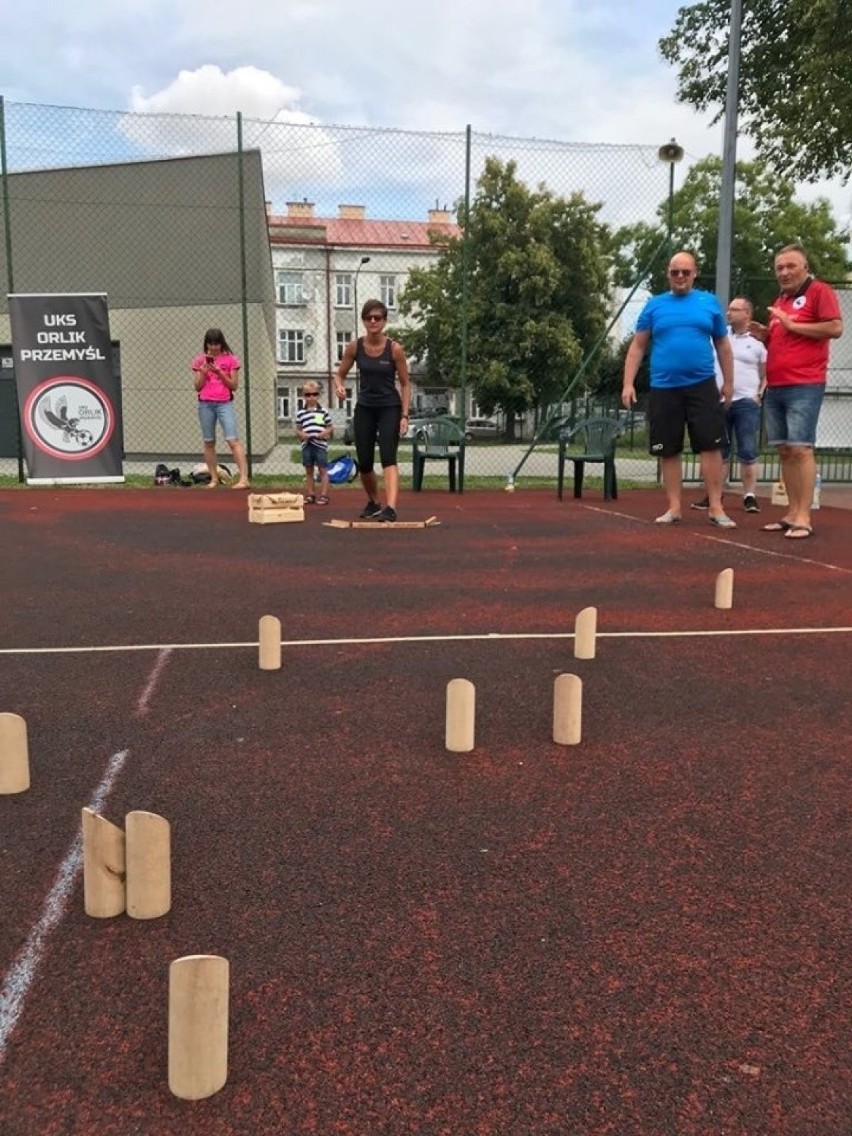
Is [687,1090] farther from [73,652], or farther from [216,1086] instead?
[73,652]

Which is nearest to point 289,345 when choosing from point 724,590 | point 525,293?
point 525,293

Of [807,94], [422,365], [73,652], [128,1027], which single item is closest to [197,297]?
[807,94]

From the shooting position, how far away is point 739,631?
4.75 metres

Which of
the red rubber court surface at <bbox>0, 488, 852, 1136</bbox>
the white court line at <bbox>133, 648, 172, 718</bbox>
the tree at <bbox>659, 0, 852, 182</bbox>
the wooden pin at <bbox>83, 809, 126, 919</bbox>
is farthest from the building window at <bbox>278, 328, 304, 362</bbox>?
the wooden pin at <bbox>83, 809, 126, 919</bbox>

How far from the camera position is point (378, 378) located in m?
8.53

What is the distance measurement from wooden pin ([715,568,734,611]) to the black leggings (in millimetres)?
3948

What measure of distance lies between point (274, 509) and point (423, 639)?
461 cm

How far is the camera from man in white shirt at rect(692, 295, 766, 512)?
948cm

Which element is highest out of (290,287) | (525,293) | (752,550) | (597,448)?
(290,287)

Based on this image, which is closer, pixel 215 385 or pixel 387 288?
pixel 215 385

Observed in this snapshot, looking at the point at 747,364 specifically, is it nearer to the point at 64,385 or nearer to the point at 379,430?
the point at 379,430

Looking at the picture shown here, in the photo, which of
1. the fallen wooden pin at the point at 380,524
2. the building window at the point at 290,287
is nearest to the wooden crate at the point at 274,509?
the fallen wooden pin at the point at 380,524

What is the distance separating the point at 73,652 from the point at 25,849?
2.07 metres

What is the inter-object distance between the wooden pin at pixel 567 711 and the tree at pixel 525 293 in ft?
127
